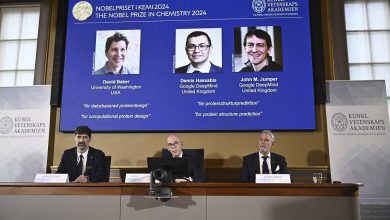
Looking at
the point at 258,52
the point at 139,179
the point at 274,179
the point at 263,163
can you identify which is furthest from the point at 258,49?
the point at 139,179

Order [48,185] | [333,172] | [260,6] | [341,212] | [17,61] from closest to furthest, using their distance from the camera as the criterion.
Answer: [341,212], [48,185], [333,172], [260,6], [17,61]

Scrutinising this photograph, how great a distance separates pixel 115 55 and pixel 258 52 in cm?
182

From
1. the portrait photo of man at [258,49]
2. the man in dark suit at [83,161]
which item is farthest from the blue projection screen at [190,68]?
the man in dark suit at [83,161]

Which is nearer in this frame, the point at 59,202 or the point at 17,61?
the point at 59,202

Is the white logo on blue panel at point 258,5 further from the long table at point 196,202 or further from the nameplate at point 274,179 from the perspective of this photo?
the long table at point 196,202

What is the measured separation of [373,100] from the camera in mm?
4980

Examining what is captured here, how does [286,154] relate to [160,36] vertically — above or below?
below

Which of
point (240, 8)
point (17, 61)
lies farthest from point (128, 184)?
point (17, 61)

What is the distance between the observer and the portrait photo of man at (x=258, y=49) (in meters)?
5.15

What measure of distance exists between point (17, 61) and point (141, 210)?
12.6 feet

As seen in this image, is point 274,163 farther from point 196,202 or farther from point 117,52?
point 117,52

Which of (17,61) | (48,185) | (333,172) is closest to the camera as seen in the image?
(48,185)

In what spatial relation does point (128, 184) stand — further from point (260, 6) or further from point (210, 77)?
point (260, 6)

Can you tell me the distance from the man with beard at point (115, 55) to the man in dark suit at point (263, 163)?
1.97 m
